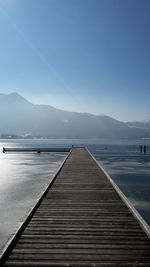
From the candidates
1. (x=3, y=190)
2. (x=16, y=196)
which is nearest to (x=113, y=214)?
(x=16, y=196)

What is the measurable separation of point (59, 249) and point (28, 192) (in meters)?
16.5

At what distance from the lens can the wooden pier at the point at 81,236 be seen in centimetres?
746

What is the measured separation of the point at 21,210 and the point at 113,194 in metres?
5.94

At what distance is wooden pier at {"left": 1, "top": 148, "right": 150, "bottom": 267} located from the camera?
7457 millimetres

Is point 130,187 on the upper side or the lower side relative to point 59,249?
lower

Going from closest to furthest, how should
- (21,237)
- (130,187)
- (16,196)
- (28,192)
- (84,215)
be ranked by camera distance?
(21,237) < (84,215) < (16,196) < (28,192) < (130,187)

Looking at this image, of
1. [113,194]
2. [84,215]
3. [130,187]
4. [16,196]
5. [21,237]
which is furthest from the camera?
[130,187]

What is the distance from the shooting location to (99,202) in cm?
1366

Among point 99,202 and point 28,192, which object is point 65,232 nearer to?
point 99,202

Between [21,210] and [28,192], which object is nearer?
[21,210]

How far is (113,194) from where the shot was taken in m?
15.7

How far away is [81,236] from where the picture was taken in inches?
353

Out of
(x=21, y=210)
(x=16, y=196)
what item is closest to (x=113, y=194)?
(x=21, y=210)

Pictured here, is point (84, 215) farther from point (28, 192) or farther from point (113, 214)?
point (28, 192)
